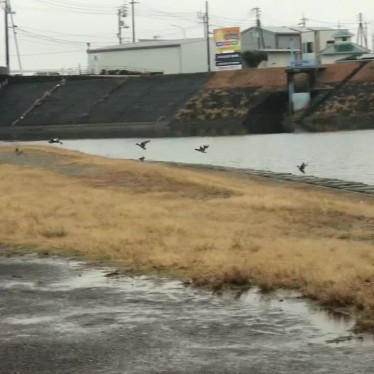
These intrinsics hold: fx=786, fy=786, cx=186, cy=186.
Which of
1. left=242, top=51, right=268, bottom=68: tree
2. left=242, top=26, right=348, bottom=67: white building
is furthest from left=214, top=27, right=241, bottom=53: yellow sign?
left=242, top=26, right=348, bottom=67: white building

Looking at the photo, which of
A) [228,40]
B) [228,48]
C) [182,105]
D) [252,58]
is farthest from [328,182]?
[228,40]

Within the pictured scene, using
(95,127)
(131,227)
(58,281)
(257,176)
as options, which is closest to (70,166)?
(257,176)

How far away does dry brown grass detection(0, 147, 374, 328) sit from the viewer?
318 inches

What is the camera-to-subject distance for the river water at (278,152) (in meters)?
30.0

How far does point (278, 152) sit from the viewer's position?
127 ft

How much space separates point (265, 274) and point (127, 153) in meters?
35.2

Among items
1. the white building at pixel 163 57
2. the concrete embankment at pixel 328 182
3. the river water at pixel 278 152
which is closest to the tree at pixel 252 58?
the white building at pixel 163 57

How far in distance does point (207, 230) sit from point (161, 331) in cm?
555

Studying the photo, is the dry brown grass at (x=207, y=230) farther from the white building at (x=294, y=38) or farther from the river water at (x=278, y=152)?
the white building at (x=294, y=38)

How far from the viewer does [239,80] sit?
84375mm

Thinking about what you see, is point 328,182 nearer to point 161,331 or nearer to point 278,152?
point 278,152

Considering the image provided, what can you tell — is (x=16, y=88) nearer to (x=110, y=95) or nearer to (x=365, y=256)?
(x=110, y=95)

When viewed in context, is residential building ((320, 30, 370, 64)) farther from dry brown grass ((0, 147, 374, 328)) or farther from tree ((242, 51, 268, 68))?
dry brown grass ((0, 147, 374, 328))

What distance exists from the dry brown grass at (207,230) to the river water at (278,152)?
30.1 feet
